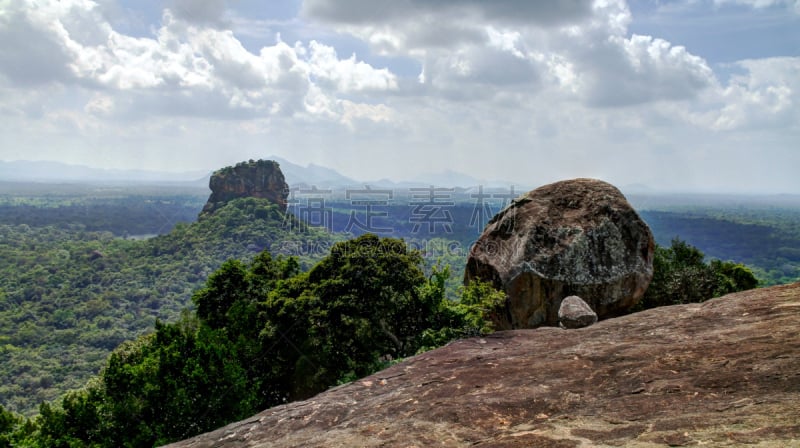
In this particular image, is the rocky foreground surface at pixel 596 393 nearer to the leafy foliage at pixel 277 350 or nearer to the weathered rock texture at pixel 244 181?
the leafy foliage at pixel 277 350

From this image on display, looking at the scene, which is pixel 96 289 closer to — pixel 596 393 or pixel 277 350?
pixel 277 350

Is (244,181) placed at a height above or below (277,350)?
above

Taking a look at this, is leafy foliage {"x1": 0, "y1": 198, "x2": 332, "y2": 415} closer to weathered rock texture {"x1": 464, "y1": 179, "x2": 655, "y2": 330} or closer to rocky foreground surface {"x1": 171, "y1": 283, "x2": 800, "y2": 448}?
weathered rock texture {"x1": 464, "y1": 179, "x2": 655, "y2": 330}

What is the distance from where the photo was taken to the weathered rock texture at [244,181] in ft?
382

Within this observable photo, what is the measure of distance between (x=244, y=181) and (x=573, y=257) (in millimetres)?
110679

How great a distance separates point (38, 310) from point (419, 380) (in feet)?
326

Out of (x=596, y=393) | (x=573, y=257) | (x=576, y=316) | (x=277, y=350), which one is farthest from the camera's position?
(x=277, y=350)

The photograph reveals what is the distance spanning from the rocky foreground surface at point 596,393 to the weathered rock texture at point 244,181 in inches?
4494

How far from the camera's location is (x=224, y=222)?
112 meters

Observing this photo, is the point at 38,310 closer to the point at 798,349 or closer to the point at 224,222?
the point at 224,222

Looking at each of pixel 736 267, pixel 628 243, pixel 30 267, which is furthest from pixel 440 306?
pixel 30 267

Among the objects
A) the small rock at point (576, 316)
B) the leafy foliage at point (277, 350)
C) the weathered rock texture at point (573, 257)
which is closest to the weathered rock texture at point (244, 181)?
the leafy foliage at point (277, 350)

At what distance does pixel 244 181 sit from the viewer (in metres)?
117

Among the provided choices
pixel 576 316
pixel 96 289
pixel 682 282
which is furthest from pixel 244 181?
pixel 576 316
